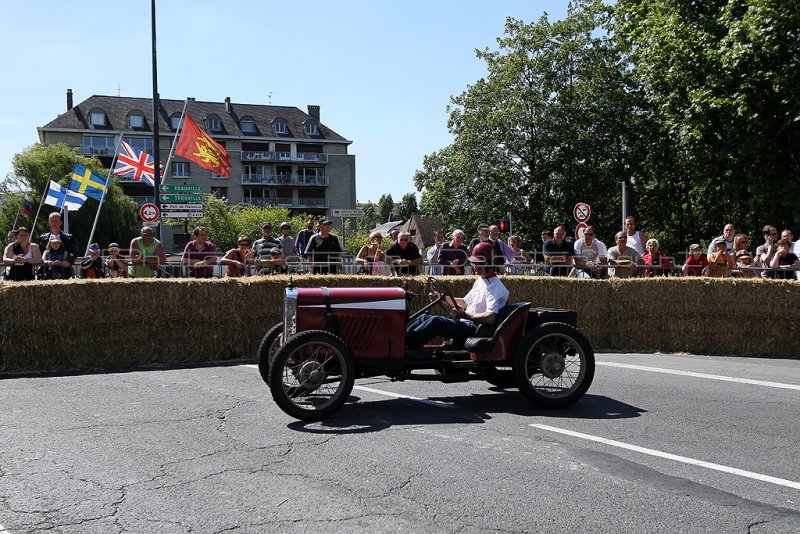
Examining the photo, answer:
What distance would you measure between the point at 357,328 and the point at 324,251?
241 inches

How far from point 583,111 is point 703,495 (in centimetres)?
3615

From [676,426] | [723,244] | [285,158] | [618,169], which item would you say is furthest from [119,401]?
[285,158]

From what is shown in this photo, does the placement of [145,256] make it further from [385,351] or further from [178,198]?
[178,198]

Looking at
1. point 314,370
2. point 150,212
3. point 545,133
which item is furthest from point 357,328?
point 545,133

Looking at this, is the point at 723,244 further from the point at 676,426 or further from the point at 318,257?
the point at 676,426

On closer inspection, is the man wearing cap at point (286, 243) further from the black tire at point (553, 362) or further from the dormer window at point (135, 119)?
the dormer window at point (135, 119)

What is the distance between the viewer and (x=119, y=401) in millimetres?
7754

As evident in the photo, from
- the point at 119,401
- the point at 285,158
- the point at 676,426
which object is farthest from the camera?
the point at 285,158

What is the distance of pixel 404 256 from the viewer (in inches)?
539

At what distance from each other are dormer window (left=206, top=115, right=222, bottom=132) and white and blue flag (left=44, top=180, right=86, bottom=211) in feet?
219

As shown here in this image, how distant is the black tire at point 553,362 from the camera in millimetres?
7484

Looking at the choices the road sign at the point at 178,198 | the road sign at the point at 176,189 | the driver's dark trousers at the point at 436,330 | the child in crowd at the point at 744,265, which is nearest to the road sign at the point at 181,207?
the road sign at the point at 178,198

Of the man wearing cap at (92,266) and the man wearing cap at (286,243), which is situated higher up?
the man wearing cap at (286,243)

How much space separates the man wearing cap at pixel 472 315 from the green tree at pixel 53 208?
2235 inches
